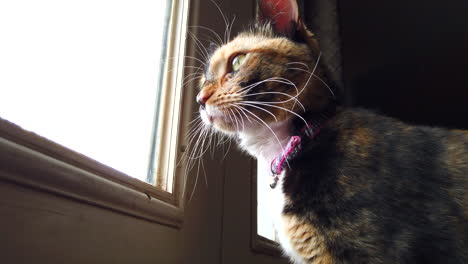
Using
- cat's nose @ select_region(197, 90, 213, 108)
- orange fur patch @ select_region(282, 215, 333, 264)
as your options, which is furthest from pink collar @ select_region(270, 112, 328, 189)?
cat's nose @ select_region(197, 90, 213, 108)

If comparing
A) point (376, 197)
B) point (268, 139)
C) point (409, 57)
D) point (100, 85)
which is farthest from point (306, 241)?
point (409, 57)

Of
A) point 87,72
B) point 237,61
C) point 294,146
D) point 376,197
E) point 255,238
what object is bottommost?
point 255,238

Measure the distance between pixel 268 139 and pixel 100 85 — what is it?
1.29ft

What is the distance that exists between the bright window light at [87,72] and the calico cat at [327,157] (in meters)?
0.16

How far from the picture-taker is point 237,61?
0.87m

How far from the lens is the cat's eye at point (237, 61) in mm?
861

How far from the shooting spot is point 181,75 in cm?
86

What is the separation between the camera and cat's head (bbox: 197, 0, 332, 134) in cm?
78

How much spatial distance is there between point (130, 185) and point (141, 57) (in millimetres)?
357

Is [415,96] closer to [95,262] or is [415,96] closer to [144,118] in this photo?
[144,118]

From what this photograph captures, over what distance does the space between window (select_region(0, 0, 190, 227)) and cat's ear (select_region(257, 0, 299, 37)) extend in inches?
8.3

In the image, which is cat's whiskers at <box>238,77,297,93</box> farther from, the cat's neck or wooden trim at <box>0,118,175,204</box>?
wooden trim at <box>0,118,175,204</box>

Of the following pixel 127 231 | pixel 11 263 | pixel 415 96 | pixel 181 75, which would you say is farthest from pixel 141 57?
pixel 415 96

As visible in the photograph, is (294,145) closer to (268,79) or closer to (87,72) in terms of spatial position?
(268,79)
